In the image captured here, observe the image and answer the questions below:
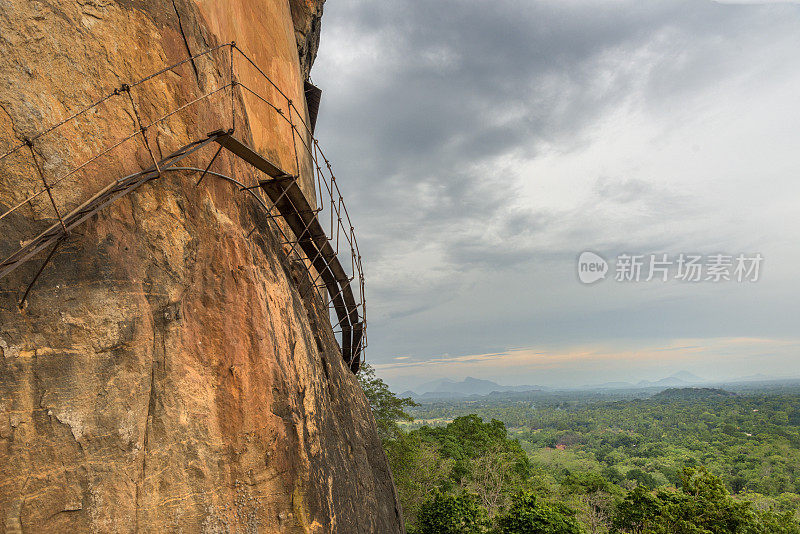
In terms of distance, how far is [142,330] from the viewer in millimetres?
4438

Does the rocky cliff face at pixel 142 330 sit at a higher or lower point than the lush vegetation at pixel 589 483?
higher

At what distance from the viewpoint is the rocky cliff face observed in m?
3.75

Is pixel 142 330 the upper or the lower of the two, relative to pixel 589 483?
upper

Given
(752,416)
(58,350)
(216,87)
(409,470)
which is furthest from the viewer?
(752,416)

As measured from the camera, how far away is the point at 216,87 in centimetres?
635

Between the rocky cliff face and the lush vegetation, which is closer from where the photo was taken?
the rocky cliff face

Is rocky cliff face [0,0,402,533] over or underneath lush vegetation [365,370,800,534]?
over

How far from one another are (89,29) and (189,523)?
226 inches

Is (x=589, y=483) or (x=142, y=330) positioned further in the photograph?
(x=589, y=483)

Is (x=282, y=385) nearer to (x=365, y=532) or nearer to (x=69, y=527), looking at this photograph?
(x=69, y=527)

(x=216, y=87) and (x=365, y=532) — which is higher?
(x=216, y=87)

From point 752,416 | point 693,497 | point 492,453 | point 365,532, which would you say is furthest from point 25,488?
point 752,416

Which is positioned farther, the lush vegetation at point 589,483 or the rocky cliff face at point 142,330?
the lush vegetation at point 589,483

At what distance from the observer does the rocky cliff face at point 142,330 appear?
3750 mm
